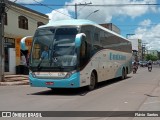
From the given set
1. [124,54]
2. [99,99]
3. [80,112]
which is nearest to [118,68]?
[124,54]

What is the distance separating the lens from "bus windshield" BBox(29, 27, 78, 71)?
16109 mm

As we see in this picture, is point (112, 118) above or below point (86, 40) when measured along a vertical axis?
below

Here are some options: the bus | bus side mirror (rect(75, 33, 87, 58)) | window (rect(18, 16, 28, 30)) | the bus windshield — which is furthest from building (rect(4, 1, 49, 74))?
bus side mirror (rect(75, 33, 87, 58))

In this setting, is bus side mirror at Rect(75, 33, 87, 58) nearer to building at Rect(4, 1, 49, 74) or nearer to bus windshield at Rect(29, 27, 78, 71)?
bus windshield at Rect(29, 27, 78, 71)

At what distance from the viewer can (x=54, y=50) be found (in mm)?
16328

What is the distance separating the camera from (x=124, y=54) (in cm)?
2908

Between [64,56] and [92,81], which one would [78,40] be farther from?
[92,81]

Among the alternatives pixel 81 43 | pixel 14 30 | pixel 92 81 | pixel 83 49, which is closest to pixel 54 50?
pixel 81 43

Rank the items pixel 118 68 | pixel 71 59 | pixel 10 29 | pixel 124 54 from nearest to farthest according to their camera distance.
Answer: pixel 71 59, pixel 118 68, pixel 124 54, pixel 10 29

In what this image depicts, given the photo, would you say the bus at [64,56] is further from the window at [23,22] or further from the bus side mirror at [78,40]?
the window at [23,22]

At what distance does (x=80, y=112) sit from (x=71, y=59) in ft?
17.6

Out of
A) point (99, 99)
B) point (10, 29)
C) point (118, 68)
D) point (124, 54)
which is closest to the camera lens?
point (99, 99)

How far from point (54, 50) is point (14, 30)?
64.9 ft

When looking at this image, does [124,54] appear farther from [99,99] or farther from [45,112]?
[45,112]
